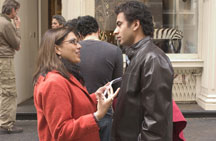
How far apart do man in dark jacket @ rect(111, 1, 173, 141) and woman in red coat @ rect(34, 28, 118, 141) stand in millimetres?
164

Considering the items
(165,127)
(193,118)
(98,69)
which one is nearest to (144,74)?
(165,127)

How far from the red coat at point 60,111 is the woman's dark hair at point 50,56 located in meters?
0.05

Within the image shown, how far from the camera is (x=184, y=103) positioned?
8.76m

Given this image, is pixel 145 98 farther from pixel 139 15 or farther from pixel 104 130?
pixel 104 130

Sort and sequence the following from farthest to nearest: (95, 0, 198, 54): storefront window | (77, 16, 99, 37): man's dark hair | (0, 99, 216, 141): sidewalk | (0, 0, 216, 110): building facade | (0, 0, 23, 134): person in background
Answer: (95, 0, 198, 54): storefront window, (0, 0, 216, 110): building facade, (0, 99, 216, 141): sidewalk, (0, 0, 23, 134): person in background, (77, 16, 99, 37): man's dark hair

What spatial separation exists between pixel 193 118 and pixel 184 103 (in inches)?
35.6

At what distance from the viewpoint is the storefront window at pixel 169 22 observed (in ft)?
28.6

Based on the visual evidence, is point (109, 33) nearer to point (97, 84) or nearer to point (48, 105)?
point (97, 84)

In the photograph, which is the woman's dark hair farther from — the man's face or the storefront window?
the storefront window

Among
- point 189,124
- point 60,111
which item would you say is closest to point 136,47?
point 60,111

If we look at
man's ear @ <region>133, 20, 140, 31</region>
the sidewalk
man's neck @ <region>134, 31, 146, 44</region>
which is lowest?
the sidewalk

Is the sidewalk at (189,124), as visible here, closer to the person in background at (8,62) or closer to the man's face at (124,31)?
the person in background at (8,62)

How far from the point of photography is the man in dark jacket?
2182mm

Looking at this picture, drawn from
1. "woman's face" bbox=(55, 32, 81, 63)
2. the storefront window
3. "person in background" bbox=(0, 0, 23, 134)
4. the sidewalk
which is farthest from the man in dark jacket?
the storefront window
